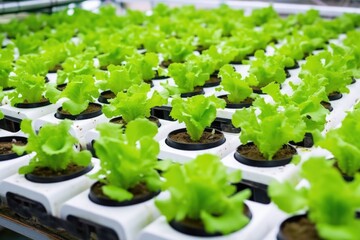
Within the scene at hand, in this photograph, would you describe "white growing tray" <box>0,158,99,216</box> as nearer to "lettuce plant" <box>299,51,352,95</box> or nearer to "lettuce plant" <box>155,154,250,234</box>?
"lettuce plant" <box>155,154,250,234</box>

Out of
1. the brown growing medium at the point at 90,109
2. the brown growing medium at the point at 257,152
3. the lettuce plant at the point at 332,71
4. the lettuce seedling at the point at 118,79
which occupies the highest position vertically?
the lettuce plant at the point at 332,71

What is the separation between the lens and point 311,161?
124 cm

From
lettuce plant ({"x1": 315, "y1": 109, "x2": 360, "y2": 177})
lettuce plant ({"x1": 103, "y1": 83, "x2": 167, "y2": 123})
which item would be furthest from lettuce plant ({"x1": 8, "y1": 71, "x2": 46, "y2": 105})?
lettuce plant ({"x1": 315, "y1": 109, "x2": 360, "y2": 177})

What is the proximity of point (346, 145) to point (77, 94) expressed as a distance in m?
1.22

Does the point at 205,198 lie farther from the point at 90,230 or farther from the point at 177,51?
the point at 177,51

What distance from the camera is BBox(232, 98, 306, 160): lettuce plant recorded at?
5.36 feet

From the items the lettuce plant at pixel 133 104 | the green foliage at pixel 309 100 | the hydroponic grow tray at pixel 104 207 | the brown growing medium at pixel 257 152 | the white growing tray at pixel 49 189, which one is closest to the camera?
the hydroponic grow tray at pixel 104 207

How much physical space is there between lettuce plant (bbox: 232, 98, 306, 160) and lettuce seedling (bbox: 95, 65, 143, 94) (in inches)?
30.4

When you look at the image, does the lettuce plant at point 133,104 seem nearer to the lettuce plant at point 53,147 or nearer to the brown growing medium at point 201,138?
the brown growing medium at point 201,138

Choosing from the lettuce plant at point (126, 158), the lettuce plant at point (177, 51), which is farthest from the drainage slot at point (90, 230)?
the lettuce plant at point (177, 51)

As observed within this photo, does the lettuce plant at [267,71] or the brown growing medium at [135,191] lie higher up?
the lettuce plant at [267,71]

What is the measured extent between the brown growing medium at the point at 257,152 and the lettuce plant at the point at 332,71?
1.89 feet

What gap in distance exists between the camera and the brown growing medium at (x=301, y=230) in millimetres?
1229

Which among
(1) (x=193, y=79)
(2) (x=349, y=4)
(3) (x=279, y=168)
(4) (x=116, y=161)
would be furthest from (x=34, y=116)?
(2) (x=349, y=4)
